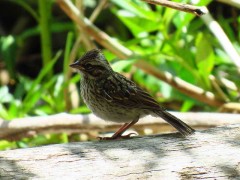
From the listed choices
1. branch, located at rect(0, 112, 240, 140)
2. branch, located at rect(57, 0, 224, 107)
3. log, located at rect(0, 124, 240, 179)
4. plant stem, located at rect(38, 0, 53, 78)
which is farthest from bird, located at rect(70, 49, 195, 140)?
plant stem, located at rect(38, 0, 53, 78)

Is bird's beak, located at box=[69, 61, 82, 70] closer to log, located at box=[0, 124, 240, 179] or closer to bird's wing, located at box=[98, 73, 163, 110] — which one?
bird's wing, located at box=[98, 73, 163, 110]

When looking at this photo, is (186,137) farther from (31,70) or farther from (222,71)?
(31,70)

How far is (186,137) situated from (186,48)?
7.41ft

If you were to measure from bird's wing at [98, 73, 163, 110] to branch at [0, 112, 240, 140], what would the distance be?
2.66 feet

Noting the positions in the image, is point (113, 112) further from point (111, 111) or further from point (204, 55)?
point (204, 55)

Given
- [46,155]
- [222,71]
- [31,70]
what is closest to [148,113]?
[46,155]

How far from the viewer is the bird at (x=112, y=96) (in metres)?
5.03

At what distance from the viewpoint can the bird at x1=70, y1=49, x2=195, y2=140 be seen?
503 cm

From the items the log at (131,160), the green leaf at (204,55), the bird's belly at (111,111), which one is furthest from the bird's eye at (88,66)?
the green leaf at (204,55)

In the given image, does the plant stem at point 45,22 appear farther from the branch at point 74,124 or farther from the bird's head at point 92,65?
the bird's head at point 92,65

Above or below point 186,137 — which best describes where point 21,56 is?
above

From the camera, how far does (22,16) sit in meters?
9.63

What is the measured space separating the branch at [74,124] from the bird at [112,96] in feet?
2.29

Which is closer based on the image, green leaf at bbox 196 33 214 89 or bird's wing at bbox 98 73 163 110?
bird's wing at bbox 98 73 163 110
